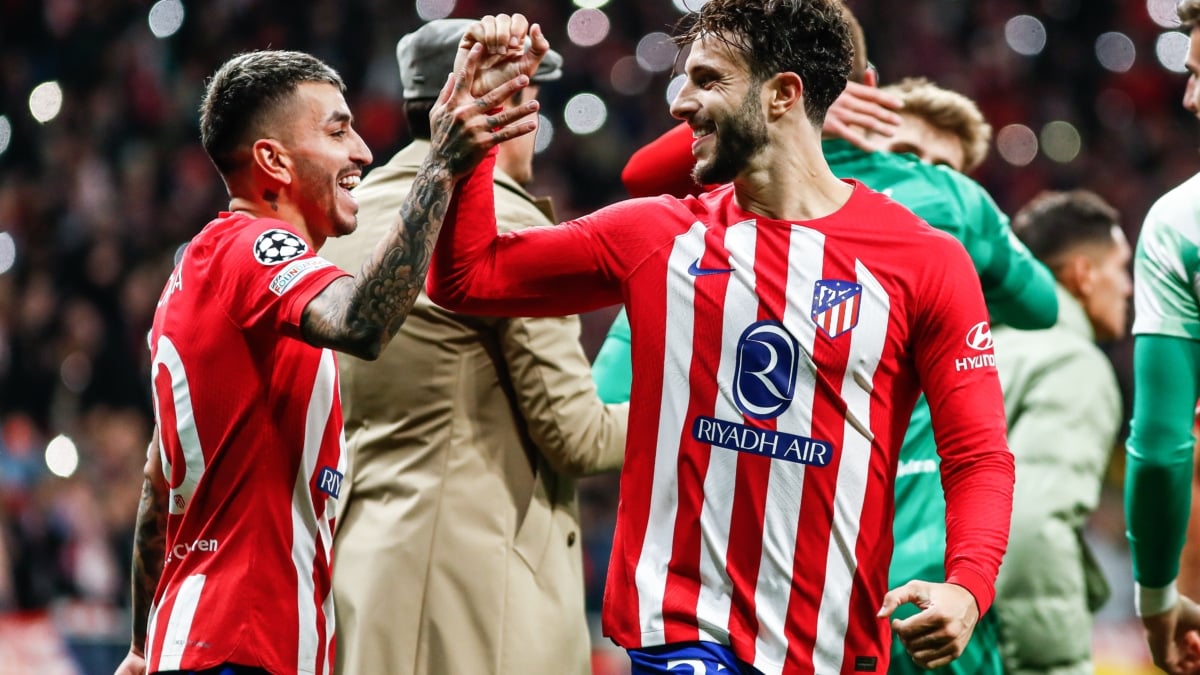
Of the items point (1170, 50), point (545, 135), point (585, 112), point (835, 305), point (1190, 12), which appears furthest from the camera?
point (1170, 50)

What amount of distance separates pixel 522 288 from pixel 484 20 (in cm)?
55

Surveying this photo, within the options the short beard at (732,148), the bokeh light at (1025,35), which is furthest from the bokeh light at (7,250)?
the bokeh light at (1025,35)

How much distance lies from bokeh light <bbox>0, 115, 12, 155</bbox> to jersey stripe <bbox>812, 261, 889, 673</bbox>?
11177 millimetres

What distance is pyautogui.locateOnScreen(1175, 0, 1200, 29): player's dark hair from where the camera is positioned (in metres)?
3.70

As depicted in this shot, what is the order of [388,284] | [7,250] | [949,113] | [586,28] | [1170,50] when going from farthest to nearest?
[1170,50]
[586,28]
[7,250]
[949,113]
[388,284]

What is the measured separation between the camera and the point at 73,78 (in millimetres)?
13344

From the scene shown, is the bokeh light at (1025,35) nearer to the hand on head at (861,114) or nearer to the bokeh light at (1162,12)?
the bokeh light at (1162,12)

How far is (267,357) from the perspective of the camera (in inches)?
123

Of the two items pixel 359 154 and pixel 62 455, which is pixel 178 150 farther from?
pixel 359 154

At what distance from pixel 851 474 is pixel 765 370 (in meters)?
0.27

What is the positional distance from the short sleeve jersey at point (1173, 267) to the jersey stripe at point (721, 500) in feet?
3.90

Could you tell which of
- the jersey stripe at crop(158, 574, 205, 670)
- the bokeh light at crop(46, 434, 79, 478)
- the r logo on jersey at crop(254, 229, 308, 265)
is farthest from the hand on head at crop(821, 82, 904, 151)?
the bokeh light at crop(46, 434, 79, 478)

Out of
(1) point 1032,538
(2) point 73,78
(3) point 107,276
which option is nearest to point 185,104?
(2) point 73,78

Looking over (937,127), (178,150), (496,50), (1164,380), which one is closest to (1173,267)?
(1164,380)
